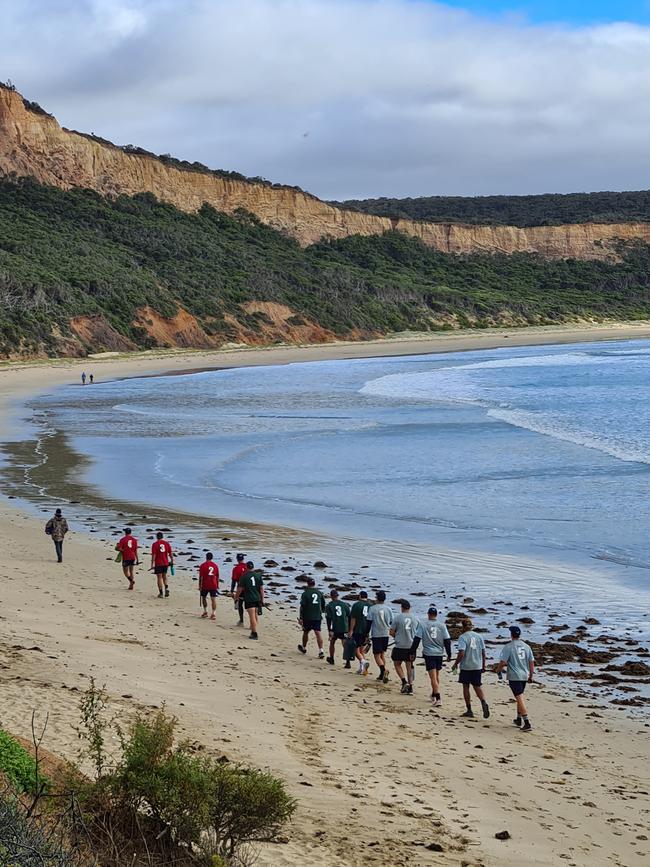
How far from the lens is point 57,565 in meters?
17.0

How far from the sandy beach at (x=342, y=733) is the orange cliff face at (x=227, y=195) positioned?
9766 centimetres

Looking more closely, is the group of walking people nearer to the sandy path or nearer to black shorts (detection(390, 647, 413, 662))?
black shorts (detection(390, 647, 413, 662))

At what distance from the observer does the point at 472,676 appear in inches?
429

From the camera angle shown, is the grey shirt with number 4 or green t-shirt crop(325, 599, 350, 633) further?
green t-shirt crop(325, 599, 350, 633)

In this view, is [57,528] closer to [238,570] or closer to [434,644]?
A: [238,570]

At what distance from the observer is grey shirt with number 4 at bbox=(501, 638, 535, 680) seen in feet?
34.9

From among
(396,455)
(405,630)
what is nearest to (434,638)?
(405,630)

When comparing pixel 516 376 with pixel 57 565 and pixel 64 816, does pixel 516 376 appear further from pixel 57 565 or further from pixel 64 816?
pixel 64 816

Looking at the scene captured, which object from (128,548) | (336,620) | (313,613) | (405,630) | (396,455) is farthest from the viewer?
(396,455)

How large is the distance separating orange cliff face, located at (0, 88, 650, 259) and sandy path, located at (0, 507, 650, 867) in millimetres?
98926

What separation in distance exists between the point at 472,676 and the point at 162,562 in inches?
233

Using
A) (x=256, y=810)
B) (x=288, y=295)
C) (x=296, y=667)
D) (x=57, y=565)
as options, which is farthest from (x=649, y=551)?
(x=288, y=295)

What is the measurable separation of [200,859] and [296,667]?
247 inches

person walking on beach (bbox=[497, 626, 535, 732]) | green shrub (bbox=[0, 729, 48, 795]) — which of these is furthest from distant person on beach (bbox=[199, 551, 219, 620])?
green shrub (bbox=[0, 729, 48, 795])
